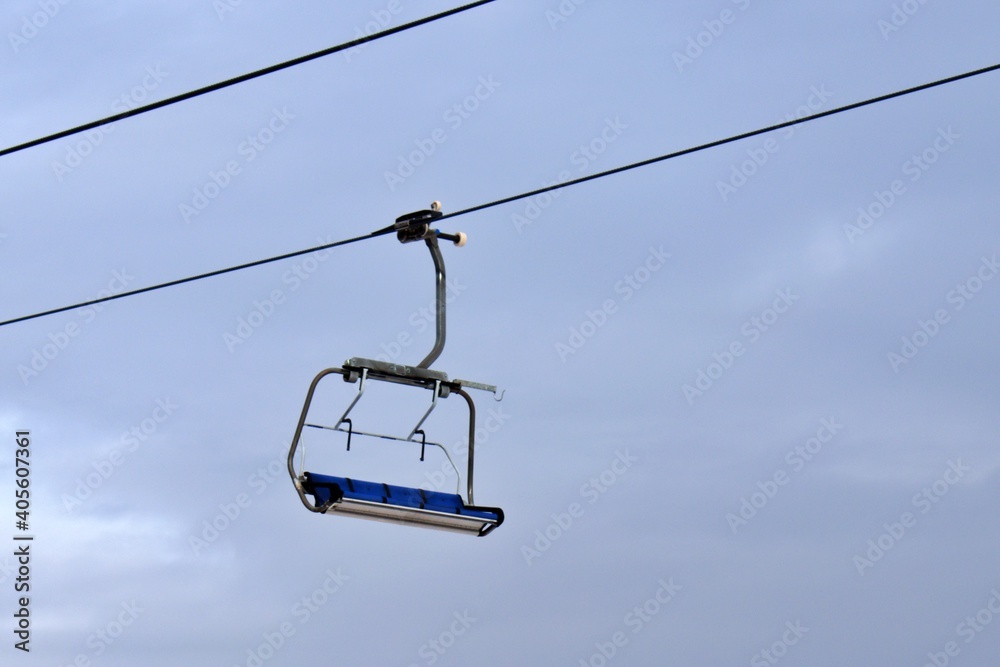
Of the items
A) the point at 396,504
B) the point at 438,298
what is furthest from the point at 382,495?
the point at 438,298

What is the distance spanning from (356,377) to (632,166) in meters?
2.53

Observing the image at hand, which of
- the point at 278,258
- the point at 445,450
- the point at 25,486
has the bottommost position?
the point at 445,450

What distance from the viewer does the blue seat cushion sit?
1166 centimetres

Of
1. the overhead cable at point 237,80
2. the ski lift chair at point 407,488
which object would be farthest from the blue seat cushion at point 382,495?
the overhead cable at point 237,80

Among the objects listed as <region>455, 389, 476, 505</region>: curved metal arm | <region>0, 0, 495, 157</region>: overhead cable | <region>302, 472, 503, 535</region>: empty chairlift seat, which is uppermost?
<region>0, 0, 495, 157</region>: overhead cable

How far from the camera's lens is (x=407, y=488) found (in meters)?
11.9

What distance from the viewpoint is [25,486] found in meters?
22.7

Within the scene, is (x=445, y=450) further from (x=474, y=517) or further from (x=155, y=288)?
(x=155, y=288)

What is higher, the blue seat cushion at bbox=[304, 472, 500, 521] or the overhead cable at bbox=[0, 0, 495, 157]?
the overhead cable at bbox=[0, 0, 495, 157]

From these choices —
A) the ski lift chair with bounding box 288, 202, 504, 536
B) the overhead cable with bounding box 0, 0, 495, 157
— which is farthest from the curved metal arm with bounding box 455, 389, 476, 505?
the overhead cable with bounding box 0, 0, 495, 157

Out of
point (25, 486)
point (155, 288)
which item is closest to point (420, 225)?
point (155, 288)

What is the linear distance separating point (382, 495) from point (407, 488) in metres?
0.20

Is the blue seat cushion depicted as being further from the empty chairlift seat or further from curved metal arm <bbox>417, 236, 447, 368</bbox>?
curved metal arm <bbox>417, 236, 447, 368</bbox>

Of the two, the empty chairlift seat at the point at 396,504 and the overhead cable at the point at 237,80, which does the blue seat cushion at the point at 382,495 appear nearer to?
the empty chairlift seat at the point at 396,504
